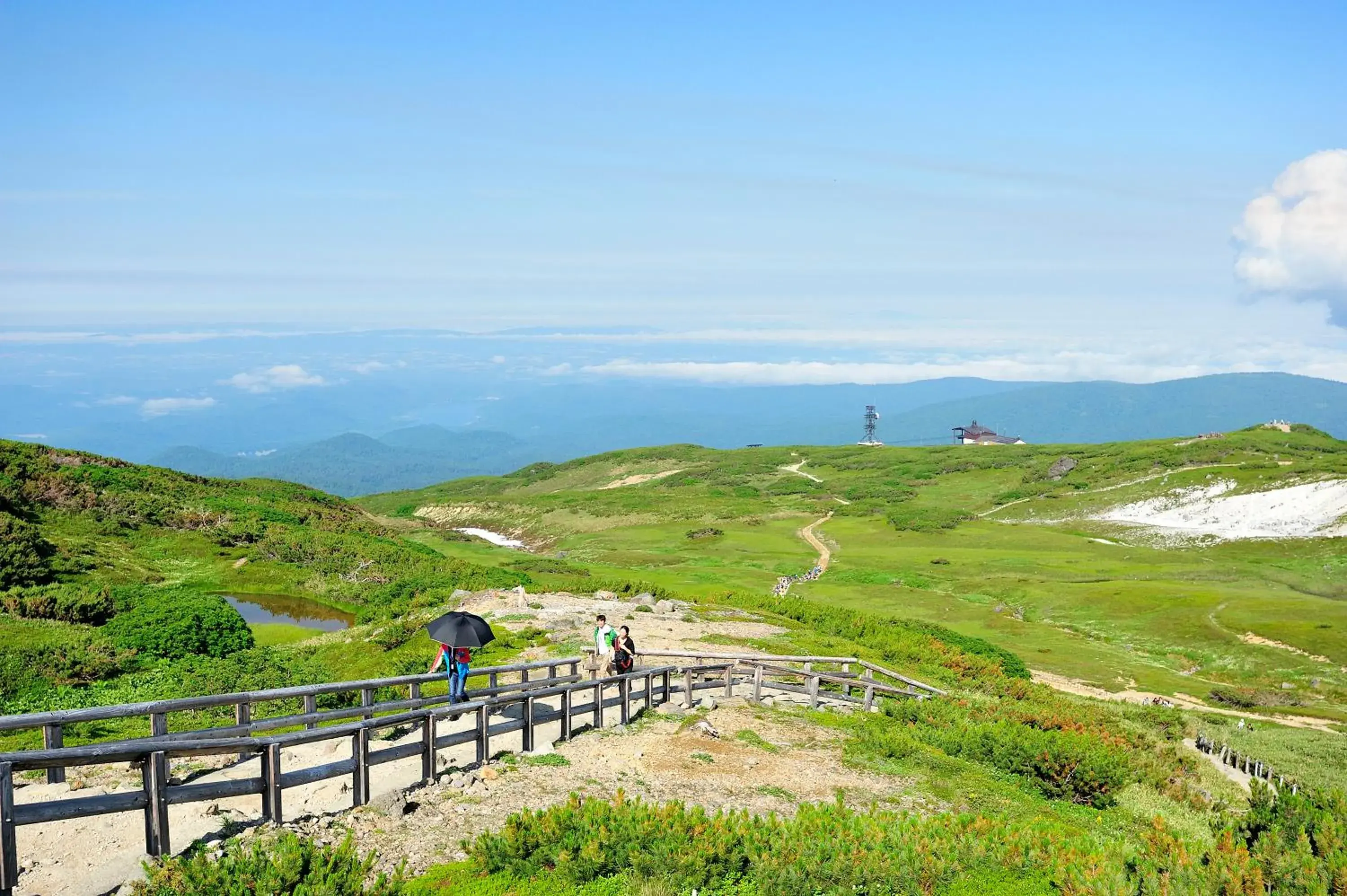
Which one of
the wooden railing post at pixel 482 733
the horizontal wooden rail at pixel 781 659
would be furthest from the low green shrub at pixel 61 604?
the wooden railing post at pixel 482 733

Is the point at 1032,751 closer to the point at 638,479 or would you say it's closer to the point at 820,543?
the point at 820,543

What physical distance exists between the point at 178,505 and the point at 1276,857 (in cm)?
5764

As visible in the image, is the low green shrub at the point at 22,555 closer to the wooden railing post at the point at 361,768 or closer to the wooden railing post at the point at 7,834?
the wooden railing post at the point at 361,768

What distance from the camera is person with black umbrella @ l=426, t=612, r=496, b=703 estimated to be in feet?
62.9

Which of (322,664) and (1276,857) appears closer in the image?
(1276,857)

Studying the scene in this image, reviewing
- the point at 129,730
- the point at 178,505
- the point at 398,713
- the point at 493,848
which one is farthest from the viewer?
the point at 178,505

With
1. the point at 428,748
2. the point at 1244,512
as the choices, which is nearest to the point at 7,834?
the point at 428,748

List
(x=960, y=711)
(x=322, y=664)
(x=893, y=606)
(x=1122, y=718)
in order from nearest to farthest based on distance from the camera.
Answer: (x=960, y=711) < (x=322, y=664) < (x=1122, y=718) < (x=893, y=606)

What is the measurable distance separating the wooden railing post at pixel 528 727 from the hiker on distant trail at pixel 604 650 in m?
4.60

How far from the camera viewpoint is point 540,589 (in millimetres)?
48531

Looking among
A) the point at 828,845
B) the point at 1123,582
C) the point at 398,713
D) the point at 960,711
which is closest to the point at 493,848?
the point at 398,713

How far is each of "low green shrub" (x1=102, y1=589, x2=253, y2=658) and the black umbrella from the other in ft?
44.4

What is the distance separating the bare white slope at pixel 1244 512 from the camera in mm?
96875

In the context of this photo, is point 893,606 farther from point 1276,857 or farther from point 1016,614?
point 1276,857
